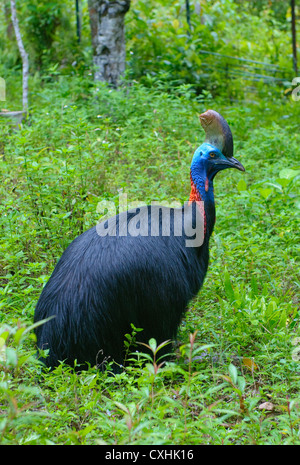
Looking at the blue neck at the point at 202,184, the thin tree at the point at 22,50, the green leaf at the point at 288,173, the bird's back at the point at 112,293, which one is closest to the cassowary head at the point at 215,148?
the blue neck at the point at 202,184

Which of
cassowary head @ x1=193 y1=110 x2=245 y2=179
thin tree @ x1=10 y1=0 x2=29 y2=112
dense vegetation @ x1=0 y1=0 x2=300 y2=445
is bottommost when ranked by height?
dense vegetation @ x1=0 y1=0 x2=300 y2=445

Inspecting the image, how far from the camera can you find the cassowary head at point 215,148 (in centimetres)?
324

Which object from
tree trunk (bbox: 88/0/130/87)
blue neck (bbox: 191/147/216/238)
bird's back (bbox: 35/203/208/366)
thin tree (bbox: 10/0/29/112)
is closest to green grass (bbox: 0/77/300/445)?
bird's back (bbox: 35/203/208/366)

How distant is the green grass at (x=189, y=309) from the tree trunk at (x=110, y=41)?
856 millimetres

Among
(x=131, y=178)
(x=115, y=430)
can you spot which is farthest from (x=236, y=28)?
(x=115, y=430)

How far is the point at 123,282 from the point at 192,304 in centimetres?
91

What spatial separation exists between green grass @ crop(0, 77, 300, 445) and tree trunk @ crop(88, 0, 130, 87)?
86cm

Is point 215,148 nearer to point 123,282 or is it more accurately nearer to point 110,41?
point 123,282

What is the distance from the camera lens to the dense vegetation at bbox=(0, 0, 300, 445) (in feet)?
7.42

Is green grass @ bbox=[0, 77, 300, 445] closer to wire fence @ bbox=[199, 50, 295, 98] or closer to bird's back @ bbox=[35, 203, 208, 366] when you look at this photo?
bird's back @ bbox=[35, 203, 208, 366]

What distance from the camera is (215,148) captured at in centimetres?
326
